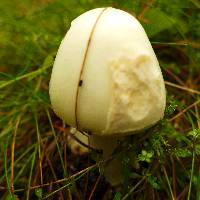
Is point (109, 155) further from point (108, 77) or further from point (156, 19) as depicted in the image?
point (156, 19)

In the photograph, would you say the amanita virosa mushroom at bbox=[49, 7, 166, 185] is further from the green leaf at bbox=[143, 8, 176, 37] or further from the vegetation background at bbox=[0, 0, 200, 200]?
the green leaf at bbox=[143, 8, 176, 37]

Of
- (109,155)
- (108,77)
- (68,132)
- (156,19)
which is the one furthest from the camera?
(156,19)

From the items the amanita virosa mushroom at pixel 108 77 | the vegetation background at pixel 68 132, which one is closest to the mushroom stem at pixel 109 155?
the vegetation background at pixel 68 132

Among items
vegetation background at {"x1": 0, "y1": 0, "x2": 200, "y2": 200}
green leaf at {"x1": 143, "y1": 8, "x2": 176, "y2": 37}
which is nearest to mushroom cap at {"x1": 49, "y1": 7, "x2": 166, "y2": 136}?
vegetation background at {"x1": 0, "y1": 0, "x2": 200, "y2": 200}

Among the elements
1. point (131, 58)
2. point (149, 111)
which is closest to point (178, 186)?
point (149, 111)

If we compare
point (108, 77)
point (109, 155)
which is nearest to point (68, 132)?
point (109, 155)

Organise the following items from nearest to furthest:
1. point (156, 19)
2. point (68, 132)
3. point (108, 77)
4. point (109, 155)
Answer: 1. point (108, 77)
2. point (109, 155)
3. point (68, 132)
4. point (156, 19)

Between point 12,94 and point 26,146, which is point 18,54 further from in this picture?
point 26,146

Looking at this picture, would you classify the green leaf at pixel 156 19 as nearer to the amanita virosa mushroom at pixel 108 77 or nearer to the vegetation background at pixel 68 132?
the vegetation background at pixel 68 132
